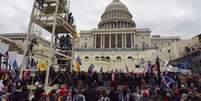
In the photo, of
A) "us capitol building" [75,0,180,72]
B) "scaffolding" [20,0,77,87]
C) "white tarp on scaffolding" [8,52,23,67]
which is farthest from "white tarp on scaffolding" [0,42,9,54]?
"us capitol building" [75,0,180,72]

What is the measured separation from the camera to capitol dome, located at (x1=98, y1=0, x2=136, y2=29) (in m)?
114

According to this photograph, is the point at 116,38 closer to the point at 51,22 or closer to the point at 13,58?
the point at 13,58

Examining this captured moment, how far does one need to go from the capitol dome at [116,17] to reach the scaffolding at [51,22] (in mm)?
93113

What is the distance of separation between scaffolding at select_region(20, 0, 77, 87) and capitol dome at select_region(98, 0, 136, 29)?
93.1m

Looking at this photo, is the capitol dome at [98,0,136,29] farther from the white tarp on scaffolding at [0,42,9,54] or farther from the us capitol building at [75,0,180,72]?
the white tarp on scaffolding at [0,42,9,54]

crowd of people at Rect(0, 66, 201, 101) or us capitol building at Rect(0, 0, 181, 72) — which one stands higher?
us capitol building at Rect(0, 0, 181, 72)

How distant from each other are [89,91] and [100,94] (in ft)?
2.23

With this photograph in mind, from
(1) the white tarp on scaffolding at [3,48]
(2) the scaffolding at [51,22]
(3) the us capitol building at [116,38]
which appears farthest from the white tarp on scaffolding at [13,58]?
(3) the us capitol building at [116,38]

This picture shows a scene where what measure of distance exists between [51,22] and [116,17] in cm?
9616

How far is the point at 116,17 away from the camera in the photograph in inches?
4449

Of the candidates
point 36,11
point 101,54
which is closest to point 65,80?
point 36,11

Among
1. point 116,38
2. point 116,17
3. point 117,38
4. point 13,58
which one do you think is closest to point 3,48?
point 13,58

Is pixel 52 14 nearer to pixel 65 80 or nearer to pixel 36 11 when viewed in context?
pixel 36 11

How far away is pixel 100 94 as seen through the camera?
12.4m
